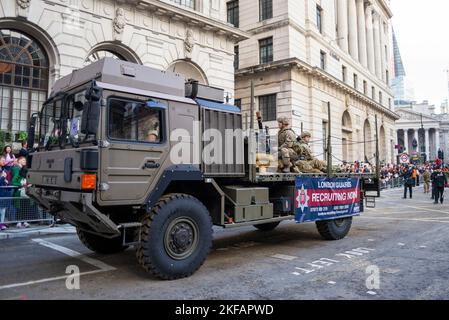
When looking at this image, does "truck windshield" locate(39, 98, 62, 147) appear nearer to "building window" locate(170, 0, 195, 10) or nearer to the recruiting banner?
the recruiting banner

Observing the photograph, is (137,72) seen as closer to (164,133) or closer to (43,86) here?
(164,133)

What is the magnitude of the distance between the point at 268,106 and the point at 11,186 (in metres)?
20.6

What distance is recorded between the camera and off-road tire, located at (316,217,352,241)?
8211 millimetres

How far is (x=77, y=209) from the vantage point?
487 cm

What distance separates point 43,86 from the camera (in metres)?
14.3

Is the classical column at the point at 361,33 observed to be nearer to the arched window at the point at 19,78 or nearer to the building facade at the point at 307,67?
the building facade at the point at 307,67

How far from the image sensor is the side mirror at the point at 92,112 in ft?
14.7

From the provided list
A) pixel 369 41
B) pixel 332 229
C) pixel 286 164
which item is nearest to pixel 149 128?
pixel 286 164

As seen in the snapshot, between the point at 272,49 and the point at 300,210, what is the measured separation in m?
22.1

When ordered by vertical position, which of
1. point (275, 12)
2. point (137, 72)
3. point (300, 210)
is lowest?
point (300, 210)

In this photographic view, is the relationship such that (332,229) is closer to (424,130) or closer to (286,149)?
(286,149)

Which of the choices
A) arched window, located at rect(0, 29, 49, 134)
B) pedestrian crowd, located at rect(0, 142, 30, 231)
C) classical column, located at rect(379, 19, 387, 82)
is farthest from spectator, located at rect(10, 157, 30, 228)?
classical column, located at rect(379, 19, 387, 82)

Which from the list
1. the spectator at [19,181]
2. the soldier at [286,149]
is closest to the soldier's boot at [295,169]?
the soldier at [286,149]
